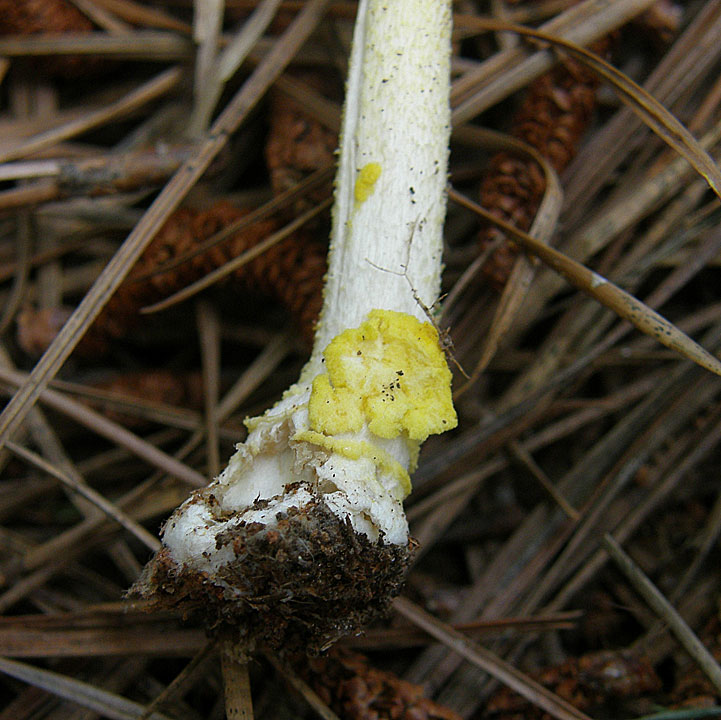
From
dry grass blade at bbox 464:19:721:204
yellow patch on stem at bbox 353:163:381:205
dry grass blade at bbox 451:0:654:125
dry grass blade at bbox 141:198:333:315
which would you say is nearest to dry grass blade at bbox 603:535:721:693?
dry grass blade at bbox 464:19:721:204

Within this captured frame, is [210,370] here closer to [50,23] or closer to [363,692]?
[363,692]

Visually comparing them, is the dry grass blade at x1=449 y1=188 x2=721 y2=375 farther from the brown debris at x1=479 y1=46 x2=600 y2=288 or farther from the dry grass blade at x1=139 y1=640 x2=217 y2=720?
the dry grass blade at x1=139 y1=640 x2=217 y2=720

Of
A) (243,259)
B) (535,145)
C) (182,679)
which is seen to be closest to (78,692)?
(182,679)

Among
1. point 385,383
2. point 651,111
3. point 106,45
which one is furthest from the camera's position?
point 106,45

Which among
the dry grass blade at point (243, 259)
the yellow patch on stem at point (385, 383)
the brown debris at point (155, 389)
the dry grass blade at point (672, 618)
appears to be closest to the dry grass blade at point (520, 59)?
the dry grass blade at point (243, 259)

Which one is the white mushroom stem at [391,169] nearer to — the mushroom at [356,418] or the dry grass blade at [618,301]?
the mushroom at [356,418]
